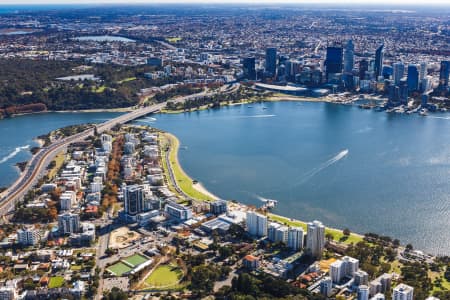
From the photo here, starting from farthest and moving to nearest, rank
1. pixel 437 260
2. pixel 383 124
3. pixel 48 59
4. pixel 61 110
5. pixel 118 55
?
pixel 118 55, pixel 48 59, pixel 61 110, pixel 383 124, pixel 437 260

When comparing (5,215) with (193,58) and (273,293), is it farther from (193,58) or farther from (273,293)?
(193,58)

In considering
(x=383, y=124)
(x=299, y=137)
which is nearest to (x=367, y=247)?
(x=299, y=137)

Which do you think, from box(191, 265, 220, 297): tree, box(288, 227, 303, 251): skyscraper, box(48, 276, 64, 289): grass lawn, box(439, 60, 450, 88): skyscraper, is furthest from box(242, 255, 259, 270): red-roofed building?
box(439, 60, 450, 88): skyscraper

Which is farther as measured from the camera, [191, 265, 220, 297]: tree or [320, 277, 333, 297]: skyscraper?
[191, 265, 220, 297]: tree

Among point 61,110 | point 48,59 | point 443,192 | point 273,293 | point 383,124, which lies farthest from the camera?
point 48,59

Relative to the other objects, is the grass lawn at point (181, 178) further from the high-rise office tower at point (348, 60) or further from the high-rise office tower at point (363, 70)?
the high-rise office tower at point (348, 60)

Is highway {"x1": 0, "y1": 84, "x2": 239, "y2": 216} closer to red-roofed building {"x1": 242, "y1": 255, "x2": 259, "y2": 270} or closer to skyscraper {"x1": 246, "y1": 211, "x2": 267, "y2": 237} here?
skyscraper {"x1": 246, "y1": 211, "x2": 267, "y2": 237}

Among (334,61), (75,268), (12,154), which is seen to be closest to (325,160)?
(75,268)
